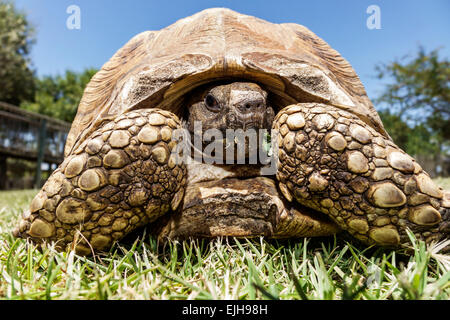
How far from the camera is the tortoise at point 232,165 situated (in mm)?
1250

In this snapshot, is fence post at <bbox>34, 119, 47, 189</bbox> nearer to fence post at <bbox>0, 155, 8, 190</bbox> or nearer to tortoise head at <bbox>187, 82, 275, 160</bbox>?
fence post at <bbox>0, 155, 8, 190</bbox>

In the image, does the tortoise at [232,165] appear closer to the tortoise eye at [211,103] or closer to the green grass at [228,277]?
the tortoise eye at [211,103]

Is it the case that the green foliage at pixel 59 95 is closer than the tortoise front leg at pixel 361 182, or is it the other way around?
the tortoise front leg at pixel 361 182

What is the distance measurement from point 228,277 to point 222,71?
3.69 ft

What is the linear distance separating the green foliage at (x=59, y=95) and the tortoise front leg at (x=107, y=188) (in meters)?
18.8

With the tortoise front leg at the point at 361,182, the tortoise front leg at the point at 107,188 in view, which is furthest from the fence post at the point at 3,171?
the tortoise front leg at the point at 361,182

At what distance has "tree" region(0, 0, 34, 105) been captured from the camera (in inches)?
646

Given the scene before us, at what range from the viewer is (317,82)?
161 cm

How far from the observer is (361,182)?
1.24m

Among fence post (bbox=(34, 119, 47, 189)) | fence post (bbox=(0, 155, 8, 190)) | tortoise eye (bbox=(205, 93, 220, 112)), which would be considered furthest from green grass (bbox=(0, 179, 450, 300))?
fence post (bbox=(0, 155, 8, 190))

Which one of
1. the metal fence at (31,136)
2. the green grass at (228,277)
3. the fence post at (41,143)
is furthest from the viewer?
the metal fence at (31,136)
